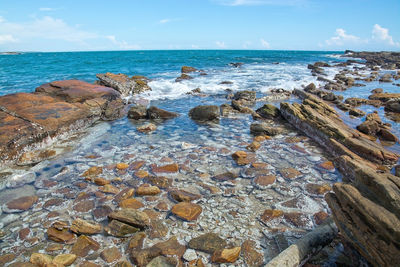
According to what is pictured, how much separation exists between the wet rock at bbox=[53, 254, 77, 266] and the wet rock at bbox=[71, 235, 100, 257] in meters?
0.11

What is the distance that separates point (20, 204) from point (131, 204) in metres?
2.09

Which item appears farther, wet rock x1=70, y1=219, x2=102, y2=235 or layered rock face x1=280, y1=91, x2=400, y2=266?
wet rock x1=70, y1=219, x2=102, y2=235

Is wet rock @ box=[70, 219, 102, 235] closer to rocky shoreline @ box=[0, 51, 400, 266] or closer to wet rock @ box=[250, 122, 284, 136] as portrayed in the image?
rocky shoreline @ box=[0, 51, 400, 266]

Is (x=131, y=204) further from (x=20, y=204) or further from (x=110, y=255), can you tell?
(x=20, y=204)

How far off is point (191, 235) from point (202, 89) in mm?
15809

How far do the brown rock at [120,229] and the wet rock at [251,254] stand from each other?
168 cm

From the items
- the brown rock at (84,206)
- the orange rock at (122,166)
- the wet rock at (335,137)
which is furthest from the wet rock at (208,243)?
the wet rock at (335,137)

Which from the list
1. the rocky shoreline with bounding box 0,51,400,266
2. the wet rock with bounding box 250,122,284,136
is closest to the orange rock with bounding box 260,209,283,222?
the rocky shoreline with bounding box 0,51,400,266

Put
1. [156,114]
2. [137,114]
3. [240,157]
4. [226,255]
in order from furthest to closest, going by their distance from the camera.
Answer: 1. [156,114]
2. [137,114]
3. [240,157]
4. [226,255]

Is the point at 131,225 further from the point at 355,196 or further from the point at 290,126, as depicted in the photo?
the point at 290,126

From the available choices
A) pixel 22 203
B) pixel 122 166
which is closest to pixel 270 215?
pixel 122 166

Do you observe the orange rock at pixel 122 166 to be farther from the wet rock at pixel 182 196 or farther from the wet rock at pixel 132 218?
the wet rock at pixel 132 218

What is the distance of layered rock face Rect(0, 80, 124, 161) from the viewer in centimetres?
666

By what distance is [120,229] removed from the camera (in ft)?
12.1
